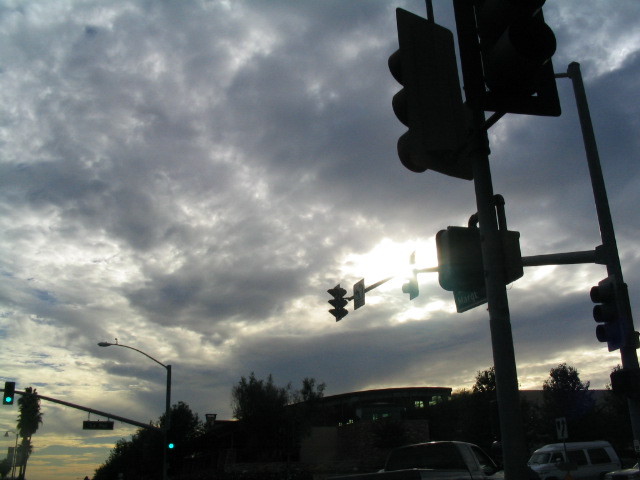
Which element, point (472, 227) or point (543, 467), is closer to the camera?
point (472, 227)

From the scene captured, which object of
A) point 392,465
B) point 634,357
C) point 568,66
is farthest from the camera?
point 568,66

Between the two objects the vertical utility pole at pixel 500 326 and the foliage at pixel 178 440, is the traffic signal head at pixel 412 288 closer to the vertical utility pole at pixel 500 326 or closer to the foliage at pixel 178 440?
the vertical utility pole at pixel 500 326

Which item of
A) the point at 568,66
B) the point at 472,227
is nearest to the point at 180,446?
the point at 568,66

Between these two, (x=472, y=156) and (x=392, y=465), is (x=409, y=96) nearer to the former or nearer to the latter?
(x=472, y=156)

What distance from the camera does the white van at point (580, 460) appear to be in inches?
874

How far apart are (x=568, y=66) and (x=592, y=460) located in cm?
1794

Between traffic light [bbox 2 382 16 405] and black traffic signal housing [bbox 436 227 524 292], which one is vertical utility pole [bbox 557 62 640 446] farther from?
traffic light [bbox 2 382 16 405]

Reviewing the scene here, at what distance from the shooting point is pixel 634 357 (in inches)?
357

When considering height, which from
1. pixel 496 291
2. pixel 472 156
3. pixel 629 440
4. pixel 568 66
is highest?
pixel 568 66

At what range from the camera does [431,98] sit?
12.9 ft

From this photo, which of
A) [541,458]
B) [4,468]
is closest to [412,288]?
[541,458]

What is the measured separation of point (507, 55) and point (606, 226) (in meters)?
8.82

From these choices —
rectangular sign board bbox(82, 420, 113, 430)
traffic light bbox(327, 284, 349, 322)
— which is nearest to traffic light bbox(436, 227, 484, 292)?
traffic light bbox(327, 284, 349, 322)

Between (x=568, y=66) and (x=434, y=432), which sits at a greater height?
(x=568, y=66)
